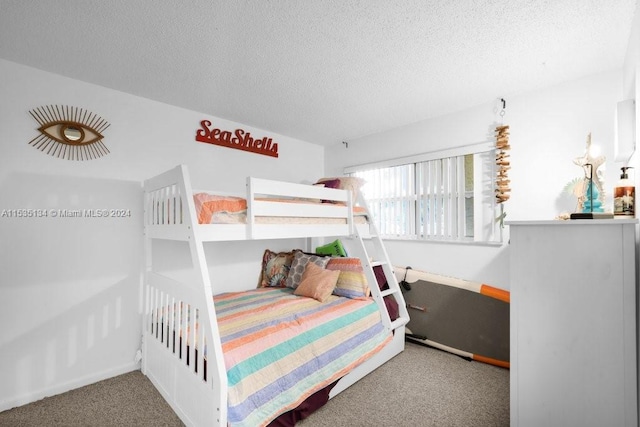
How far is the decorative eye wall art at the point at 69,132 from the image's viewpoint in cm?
208

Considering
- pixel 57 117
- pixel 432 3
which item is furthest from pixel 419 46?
pixel 57 117

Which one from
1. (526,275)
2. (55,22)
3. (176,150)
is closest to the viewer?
(526,275)

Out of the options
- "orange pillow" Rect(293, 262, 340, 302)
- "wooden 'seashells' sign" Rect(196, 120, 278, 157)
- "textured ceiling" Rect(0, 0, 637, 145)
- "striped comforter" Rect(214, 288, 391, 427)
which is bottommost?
"striped comforter" Rect(214, 288, 391, 427)

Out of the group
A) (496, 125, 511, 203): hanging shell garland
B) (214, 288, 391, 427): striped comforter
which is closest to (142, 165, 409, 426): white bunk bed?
(214, 288, 391, 427): striped comforter

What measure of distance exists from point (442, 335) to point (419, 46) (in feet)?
8.16

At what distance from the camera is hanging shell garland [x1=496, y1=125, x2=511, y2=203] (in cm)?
257

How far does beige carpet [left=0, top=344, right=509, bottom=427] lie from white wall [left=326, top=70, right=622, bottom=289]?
98 centimetres

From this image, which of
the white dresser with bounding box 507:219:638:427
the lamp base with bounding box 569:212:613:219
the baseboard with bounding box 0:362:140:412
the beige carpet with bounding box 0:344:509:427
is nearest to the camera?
the white dresser with bounding box 507:219:638:427

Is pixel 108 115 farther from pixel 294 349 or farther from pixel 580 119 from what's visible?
pixel 580 119

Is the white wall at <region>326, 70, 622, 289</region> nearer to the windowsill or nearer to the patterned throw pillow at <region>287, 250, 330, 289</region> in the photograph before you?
the windowsill

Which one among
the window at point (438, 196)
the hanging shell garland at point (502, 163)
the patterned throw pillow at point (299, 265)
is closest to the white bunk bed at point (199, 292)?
the patterned throw pillow at point (299, 265)

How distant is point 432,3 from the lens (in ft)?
4.81

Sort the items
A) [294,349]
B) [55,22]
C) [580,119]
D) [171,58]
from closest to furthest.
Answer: [55,22] < [294,349] < [171,58] < [580,119]

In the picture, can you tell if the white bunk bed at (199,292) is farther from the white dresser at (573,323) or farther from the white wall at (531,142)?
the white dresser at (573,323)
